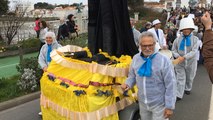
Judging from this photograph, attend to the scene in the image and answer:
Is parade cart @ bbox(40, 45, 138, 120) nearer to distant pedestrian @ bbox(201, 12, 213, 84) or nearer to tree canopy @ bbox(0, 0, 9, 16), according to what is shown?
distant pedestrian @ bbox(201, 12, 213, 84)

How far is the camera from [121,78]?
13.7 ft

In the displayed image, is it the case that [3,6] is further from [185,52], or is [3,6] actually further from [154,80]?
[154,80]

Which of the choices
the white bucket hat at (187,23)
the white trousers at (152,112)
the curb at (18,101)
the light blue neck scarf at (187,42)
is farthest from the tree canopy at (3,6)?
the white trousers at (152,112)

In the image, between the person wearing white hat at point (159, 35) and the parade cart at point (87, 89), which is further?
the person wearing white hat at point (159, 35)

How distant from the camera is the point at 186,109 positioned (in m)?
6.37

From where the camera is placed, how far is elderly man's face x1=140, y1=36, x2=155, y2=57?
3.80 meters

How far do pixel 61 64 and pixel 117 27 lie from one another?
93 cm

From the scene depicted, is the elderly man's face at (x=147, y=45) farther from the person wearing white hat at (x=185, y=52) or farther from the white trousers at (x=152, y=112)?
the person wearing white hat at (x=185, y=52)

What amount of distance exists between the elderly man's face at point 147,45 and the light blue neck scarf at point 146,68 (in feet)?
0.19

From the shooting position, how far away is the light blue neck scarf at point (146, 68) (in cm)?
378

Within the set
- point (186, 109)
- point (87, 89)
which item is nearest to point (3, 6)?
point (186, 109)

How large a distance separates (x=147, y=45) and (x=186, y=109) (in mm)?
2984

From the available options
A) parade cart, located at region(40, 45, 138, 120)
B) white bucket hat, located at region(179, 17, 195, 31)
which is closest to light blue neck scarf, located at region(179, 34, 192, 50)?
white bucket hat, located at region(179, 17, 195, 31)

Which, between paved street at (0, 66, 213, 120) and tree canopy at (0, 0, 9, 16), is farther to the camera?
tree canopy at (0, 0, 9, 16)
